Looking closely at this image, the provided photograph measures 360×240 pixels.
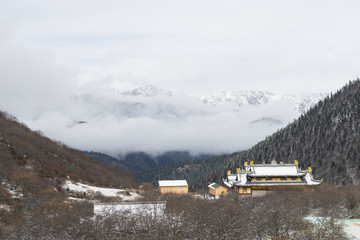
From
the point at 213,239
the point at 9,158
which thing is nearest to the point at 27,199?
the point at 9,158

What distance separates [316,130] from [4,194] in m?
122

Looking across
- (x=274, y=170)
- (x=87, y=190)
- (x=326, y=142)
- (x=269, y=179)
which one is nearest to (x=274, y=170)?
(x=274, y=170)

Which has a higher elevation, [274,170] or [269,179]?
[274,170]

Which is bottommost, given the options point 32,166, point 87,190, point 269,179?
point 87,190

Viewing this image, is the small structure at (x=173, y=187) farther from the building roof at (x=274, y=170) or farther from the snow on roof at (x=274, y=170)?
the snow on roof at (x=274, y=170)

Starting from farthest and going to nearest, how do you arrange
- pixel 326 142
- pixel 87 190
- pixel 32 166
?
pixel 326 142
pixel 32 166
pixel 87 190

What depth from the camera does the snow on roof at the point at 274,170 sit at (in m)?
86.6

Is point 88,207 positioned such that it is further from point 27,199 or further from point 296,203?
point 296,203

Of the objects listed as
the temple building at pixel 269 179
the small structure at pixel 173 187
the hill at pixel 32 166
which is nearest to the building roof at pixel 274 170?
the temple building at pixel 269 179

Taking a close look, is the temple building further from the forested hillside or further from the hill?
the hill

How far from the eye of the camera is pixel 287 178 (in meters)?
87.2

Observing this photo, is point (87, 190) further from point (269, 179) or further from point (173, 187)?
point (269, 179)

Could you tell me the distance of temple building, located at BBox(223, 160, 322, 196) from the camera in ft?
278

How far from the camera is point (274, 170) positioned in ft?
289
